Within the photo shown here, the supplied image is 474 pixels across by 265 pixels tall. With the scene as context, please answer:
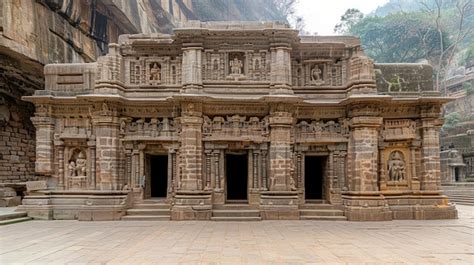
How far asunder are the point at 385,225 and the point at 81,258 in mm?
8977

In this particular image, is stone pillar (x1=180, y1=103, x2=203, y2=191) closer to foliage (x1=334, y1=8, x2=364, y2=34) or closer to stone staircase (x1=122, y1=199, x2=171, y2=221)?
stone staircase (x1=122, y1=199, x2=171, y2=221)

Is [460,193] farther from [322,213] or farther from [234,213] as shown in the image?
[234,213]

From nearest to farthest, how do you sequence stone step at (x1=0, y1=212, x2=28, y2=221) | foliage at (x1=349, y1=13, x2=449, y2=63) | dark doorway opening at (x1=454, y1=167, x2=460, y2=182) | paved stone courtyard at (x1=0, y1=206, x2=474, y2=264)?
paved stone courtyard at (x1=0, y1=206, x2=474, y2=264), stone step at (x1=0, y1=212, x2=28, y2=221), dark doorway opening at (x1=454, y1=167, x2=460, y2=182), foliage at (x1=349, y1=13, x2=449, y2=63)

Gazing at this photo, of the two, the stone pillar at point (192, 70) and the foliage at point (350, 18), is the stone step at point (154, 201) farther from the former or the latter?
the foliage at point (350, 18)

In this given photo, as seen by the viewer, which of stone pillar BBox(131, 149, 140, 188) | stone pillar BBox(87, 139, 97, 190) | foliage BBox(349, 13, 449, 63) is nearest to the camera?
stone pillar BBox(87, 139, 97, 190)

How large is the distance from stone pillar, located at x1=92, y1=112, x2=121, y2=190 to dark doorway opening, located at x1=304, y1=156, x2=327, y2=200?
7.72 meters

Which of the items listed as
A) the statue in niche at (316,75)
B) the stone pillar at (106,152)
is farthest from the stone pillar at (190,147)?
the statue in niche at (316,75)

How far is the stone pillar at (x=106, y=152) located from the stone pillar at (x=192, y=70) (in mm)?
2937

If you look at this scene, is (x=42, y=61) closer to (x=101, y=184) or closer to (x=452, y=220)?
(x=101, y=184)

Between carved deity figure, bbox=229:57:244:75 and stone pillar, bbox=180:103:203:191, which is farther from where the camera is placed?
carved deity figure, bbox=229:57:244:75

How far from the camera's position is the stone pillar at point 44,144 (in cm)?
1244

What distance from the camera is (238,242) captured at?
8.47 meters

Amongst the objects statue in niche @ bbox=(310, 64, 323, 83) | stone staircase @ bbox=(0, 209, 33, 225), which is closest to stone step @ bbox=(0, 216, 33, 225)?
stone staircase @ bbox=(0, 209, 33, 225)

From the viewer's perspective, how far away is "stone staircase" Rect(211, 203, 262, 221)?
472 inches
